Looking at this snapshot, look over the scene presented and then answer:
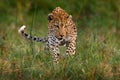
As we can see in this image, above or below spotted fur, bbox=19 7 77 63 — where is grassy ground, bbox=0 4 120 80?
below

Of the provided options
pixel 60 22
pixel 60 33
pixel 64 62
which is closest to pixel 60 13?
pixel 60 22

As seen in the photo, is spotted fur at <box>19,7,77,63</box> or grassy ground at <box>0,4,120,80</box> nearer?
grassy ground at <box>0,4,120,80</box>

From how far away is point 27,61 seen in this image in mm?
7398

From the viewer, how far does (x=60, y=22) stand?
318 inches

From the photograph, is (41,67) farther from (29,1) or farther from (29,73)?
(29,1)

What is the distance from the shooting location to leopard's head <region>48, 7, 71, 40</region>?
803 cm

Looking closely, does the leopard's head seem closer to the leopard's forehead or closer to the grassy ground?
the leopard's forehead

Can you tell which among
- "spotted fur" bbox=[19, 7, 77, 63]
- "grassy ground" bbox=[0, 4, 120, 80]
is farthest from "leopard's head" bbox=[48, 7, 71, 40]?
"grassy ground" bbox=[0, 4, 120, 80]

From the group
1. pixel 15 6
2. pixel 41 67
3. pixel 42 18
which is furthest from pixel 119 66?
pixel 15 6

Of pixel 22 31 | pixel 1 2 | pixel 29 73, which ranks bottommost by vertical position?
pixel 29 73

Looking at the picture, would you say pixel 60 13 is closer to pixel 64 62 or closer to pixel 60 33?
pixel 60 33

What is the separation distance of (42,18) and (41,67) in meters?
5.98

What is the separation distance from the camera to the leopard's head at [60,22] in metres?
8.03

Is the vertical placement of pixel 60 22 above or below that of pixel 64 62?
above
